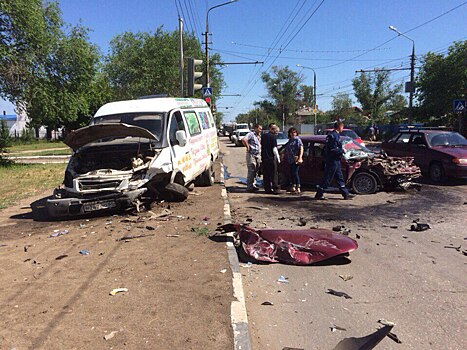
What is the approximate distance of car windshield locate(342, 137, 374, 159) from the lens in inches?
422

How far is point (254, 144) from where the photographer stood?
1140 cm

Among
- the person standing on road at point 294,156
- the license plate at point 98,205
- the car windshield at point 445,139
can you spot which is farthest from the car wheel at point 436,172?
the license plate at point 98,205

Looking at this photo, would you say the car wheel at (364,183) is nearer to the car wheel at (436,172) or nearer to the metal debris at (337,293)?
the car wheel at (436,172)

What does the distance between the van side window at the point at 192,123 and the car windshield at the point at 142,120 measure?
119 cm

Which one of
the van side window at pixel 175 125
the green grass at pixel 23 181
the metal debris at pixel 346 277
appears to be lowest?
the green grass at pixel 23 181

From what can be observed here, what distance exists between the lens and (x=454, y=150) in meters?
12.4

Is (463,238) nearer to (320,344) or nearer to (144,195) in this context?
(320,344)

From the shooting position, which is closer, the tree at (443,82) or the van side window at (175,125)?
the van side window at (175,125)

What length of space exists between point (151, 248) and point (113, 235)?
1159mm

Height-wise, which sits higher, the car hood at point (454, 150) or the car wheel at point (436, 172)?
the car hood at point (454, 150)

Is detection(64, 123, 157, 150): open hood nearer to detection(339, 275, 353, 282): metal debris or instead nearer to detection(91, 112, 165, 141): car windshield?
detection(91, 112, 165, 141): car windshield

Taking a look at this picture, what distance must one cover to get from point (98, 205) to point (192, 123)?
392cm

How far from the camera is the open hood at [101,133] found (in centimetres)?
838

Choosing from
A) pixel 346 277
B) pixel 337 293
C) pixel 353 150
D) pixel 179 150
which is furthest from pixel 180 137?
pixel 337 293
